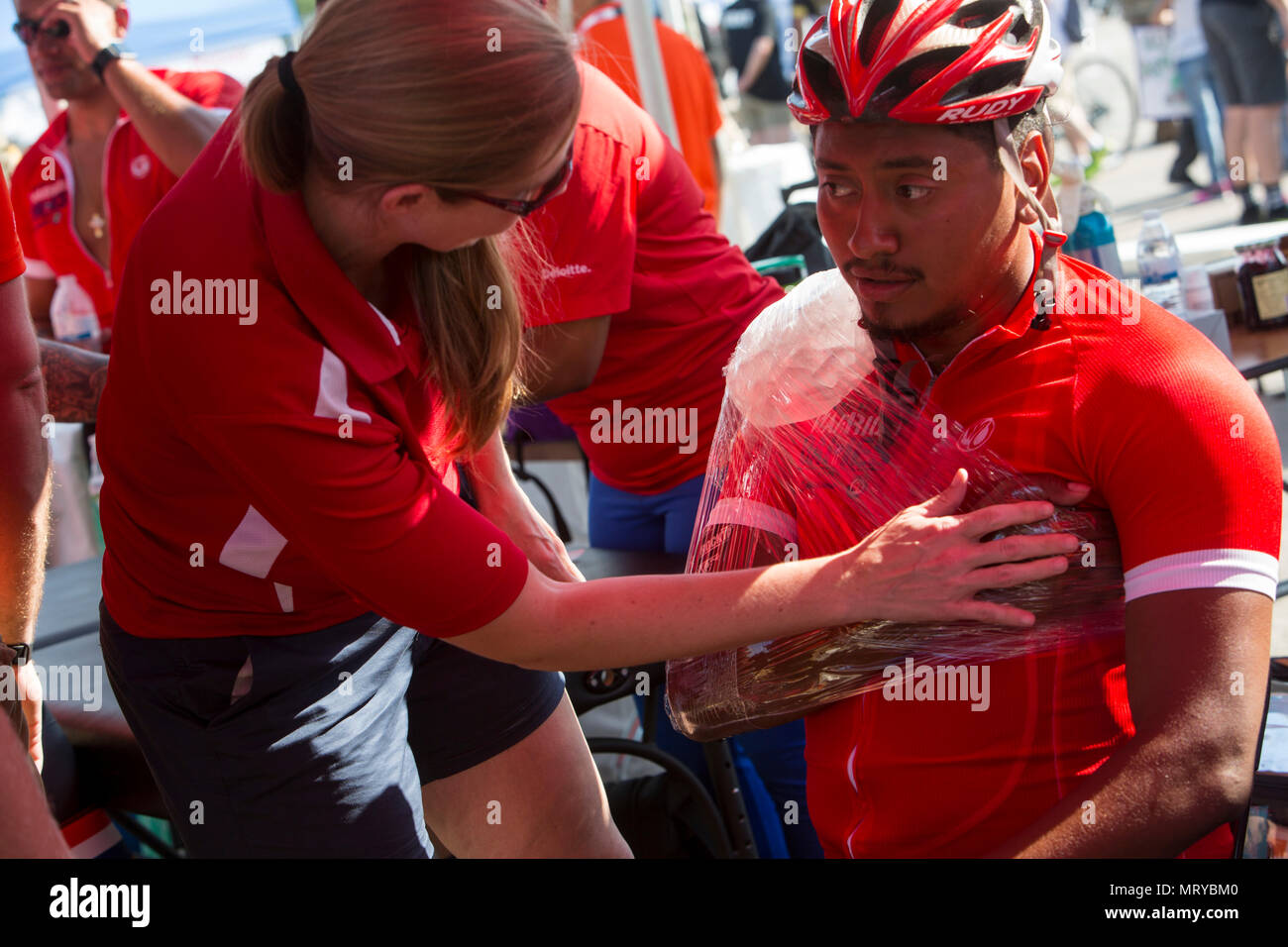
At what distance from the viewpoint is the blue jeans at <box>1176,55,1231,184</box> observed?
26.2 feet

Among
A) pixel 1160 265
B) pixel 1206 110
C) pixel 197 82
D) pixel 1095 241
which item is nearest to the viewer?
pixel 1095 241

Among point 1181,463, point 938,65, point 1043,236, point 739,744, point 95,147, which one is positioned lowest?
point 739,744

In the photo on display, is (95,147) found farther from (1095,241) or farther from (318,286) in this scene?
(1095,241)

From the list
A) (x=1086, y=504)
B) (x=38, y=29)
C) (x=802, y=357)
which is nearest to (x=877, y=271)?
(x=802, y=357)

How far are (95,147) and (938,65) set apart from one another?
3248 mm

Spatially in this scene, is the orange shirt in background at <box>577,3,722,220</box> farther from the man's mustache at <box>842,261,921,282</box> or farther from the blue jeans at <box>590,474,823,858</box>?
the man's mustache at <box>842,261,921,282</box>

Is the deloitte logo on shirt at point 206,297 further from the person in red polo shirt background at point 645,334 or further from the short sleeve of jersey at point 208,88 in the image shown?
the short sleeve of jersey at point 208,88

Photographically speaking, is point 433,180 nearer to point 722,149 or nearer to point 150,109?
point 150,109

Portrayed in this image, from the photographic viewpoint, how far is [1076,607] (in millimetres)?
1483

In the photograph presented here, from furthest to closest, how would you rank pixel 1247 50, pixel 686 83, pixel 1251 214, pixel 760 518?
1. pixel 1251 214
2. pixel 1247 50
3. pixel 686 83
4. pixel 760 518

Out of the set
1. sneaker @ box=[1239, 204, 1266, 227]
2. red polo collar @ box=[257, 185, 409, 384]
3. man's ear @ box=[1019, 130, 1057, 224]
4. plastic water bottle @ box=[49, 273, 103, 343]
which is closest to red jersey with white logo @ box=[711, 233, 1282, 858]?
man's ear @ box=[1019, 130, 1057, 224]

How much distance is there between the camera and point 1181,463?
1.34m

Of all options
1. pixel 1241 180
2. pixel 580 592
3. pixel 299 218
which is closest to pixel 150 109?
pixel 299 218
